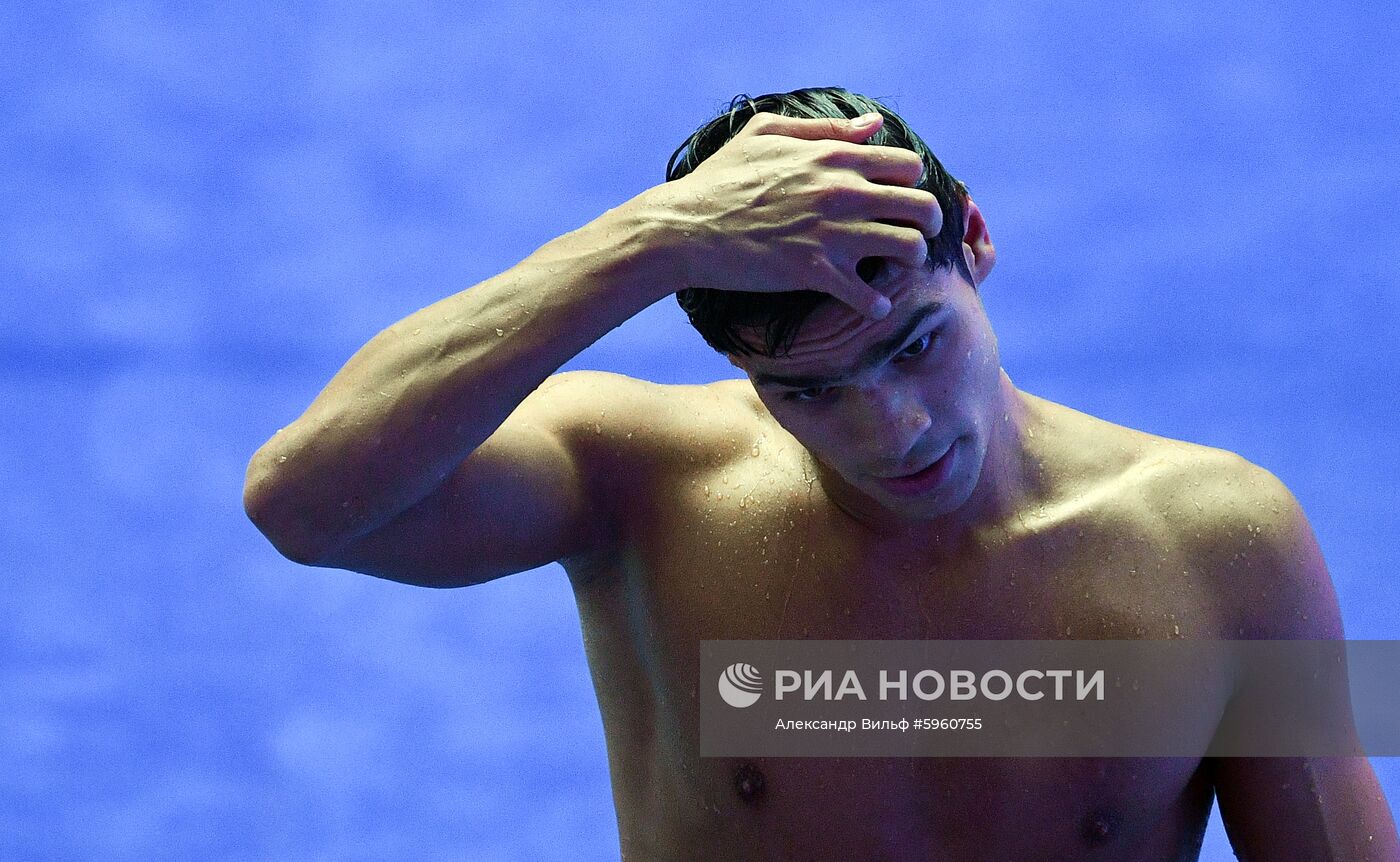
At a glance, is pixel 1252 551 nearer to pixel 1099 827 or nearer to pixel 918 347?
pixel 1099 827

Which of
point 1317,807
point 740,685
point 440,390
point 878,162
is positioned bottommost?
point 1317,807

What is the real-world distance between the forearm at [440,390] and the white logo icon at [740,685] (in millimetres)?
484

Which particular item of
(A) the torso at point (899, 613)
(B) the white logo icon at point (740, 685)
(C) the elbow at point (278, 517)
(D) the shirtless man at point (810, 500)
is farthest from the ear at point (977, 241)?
(C) the elbow at point (278, 517)

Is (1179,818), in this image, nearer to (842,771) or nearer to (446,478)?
(842,771)

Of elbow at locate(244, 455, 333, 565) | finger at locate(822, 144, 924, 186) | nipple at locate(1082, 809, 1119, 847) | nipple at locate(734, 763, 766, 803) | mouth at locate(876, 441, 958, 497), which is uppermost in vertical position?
finger at locate(822, 144, 924, 186)

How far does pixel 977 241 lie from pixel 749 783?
0.67 metres

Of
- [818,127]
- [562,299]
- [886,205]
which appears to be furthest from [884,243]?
[562,299]

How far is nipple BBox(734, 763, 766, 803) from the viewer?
212cm

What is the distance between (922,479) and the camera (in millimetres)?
1922

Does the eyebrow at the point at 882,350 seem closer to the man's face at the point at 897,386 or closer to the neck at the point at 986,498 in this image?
the man's face at the point at 897,386

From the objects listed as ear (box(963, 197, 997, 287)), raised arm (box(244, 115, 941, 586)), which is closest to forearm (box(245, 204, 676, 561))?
raised arm (box(244, 115, 941, 586))

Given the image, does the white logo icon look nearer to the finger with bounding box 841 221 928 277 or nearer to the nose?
the nose

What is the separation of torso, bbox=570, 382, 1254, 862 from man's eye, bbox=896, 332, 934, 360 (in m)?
0.35

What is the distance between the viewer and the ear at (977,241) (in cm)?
199
